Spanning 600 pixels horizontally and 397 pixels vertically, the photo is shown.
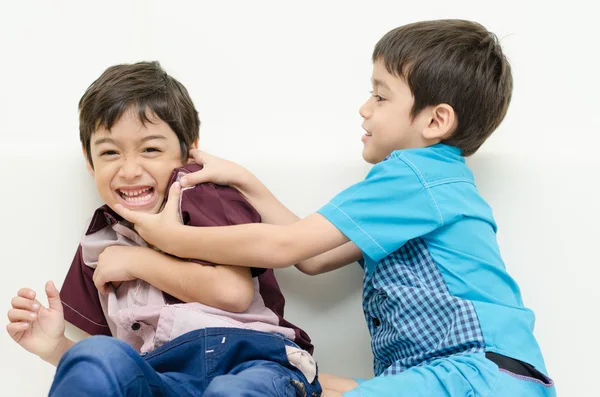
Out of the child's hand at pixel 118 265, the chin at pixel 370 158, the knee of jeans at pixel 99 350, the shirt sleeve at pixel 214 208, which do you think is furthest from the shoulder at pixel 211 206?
the knee of jeans at pixel 99 350

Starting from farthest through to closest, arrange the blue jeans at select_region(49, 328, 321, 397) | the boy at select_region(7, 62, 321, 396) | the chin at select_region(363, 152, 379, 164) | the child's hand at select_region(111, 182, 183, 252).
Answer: the chin at select_region(363, 152, 379, 164) → the child's hand at select_region(111, 182, 183, 252) → the boy at select_region(7, 62, 321, 396) → the blue jeans at select_region(49, 328, 321, 397)

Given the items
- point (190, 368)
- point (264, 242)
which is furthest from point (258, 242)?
point (190, 368)

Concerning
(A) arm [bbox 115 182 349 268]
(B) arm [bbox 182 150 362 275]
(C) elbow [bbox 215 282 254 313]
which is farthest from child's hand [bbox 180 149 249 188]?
(C) elbow [bbox 215 282 254 313]

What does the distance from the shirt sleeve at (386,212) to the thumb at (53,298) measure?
1.54 ft

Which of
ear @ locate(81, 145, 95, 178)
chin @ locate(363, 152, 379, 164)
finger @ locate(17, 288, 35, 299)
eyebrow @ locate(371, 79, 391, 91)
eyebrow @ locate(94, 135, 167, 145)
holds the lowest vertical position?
finger @ locate(17, 288, 35, 299)

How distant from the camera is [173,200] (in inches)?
46.5

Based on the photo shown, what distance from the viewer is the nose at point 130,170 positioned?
1202 mm

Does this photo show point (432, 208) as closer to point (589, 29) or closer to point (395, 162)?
point (395, 162)

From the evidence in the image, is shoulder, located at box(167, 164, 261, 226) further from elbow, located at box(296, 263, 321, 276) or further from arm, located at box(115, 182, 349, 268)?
elbow, located at box(296, 263, 321, 276)

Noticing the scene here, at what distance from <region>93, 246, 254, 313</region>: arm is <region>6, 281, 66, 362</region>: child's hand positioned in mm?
93

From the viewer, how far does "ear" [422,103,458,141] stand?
1171 millimetres

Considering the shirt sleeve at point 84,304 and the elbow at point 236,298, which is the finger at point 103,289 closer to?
the shirt sleeve at point 84,304

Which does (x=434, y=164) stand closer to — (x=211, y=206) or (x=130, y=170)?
(x=211, y=206)

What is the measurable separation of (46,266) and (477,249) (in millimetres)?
830
